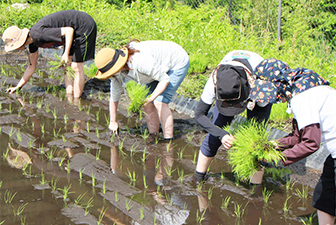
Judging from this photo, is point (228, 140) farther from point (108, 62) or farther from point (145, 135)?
point (145, 135)

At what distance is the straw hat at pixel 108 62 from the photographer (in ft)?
11.6

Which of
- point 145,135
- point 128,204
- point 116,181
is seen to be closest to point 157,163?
point 116,181

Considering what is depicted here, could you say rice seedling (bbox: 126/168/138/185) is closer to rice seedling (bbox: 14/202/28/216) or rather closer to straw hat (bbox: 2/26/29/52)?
rice seedling (bbox: 14/202/28/216)

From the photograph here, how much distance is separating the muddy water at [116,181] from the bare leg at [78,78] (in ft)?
1.79

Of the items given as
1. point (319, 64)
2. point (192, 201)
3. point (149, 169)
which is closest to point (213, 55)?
point (319, 64)

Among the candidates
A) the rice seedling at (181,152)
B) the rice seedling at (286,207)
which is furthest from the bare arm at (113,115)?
the rice seedling at (286,207)

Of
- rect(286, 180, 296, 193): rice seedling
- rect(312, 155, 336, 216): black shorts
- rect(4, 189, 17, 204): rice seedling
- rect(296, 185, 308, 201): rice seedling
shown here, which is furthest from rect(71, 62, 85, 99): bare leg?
rect(312, 155, 336, 216): black shorts

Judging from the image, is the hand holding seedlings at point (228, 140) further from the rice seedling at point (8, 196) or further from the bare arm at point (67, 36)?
the bare arm at point (67, 36)

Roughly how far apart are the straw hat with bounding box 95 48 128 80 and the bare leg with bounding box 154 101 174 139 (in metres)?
0.78

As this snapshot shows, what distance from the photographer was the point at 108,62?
11.7ft

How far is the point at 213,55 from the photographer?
20.5ft

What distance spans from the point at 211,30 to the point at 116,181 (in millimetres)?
4253

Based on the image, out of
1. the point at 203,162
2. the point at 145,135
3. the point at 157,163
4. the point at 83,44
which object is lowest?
the point at 145,135

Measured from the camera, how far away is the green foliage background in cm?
604
